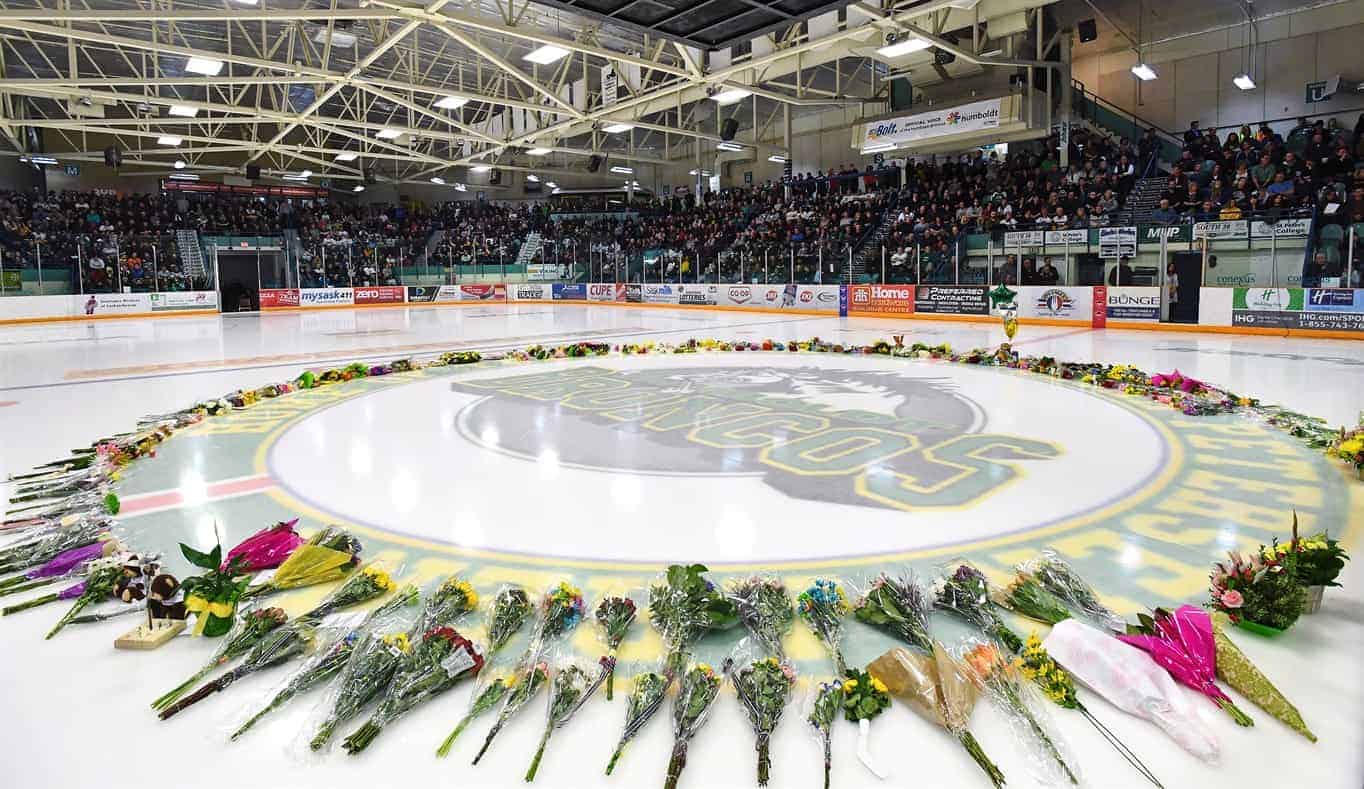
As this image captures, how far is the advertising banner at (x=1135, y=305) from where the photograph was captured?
2023 cm

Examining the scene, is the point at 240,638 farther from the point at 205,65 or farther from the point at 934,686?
the point at 205,65

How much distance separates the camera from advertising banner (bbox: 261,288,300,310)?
37.9m

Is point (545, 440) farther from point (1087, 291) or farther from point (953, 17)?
point (953, 17)

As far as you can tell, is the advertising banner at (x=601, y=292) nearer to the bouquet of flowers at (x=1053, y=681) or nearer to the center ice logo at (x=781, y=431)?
the center ice logo at (x=781, y=431)

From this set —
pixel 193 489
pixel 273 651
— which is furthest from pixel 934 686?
pixel 193 489

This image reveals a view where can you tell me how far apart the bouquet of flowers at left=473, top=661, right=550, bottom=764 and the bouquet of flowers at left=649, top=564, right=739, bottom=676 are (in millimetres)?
569

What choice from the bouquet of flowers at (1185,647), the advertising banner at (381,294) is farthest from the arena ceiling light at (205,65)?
the bouquet of flowers at (1185,647)

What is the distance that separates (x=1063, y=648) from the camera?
3344mm

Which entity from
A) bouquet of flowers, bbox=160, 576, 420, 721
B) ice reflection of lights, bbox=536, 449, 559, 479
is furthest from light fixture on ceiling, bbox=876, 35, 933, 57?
bouquet of flowers, bbox=160, 576, 420, 721

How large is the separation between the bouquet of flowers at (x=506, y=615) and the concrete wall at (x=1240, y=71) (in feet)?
111

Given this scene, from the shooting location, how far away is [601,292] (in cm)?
3972

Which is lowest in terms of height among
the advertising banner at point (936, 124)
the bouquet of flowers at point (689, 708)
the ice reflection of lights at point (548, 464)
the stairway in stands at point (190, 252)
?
the bouquet of flowers at point (689, 708)

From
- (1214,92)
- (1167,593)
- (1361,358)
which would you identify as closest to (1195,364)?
(1361,358)

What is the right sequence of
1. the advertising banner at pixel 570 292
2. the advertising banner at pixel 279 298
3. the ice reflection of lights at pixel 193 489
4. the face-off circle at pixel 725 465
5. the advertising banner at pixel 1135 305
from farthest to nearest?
the advertising banner at pixel 570 292 → the advertising banner at pixel 279 298 → the advertising banner at pixel 1135 305 → the ice reflection of lights at pixel 193 489 → the face-off circle at pixel 725 465
